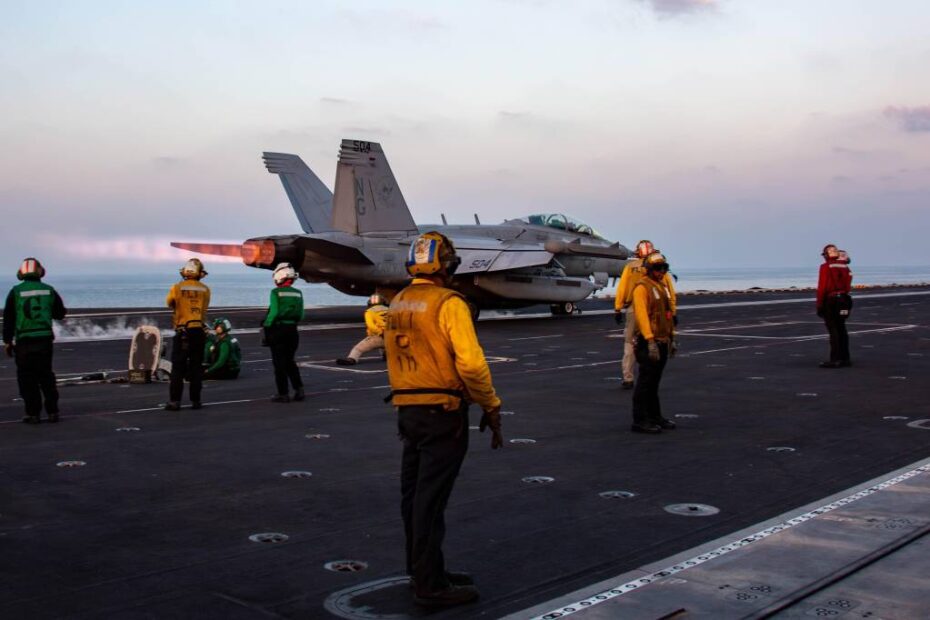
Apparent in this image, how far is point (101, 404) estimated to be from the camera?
13.7 metres

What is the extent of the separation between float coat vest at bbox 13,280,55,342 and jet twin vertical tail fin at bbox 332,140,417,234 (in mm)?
17677

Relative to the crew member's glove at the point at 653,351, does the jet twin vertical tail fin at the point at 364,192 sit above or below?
above

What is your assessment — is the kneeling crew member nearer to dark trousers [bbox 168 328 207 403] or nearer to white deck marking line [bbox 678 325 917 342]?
dark trousers [bbox 168 328 207 403]

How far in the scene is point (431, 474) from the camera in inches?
214

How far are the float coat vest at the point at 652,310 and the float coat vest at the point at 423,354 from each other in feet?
19.1

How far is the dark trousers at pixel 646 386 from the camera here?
11023mm

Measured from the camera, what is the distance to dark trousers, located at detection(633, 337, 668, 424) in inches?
434

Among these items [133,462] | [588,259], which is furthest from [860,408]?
[588,259]

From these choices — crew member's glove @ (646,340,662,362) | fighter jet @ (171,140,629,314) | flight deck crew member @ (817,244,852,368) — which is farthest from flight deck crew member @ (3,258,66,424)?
fighter jet @ (171,140,629,314)

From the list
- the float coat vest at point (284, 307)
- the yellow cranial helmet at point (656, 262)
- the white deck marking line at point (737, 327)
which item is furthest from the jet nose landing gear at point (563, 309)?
the yellow cranial helmet at point (656, 262)

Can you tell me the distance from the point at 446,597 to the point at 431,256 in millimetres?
1985

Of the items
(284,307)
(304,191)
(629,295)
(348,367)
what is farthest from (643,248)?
(304,191)

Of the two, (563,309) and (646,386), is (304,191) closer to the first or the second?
(563,309)

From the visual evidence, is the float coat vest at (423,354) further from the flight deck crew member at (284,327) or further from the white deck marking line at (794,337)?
the white deck marking line at (794,337)
